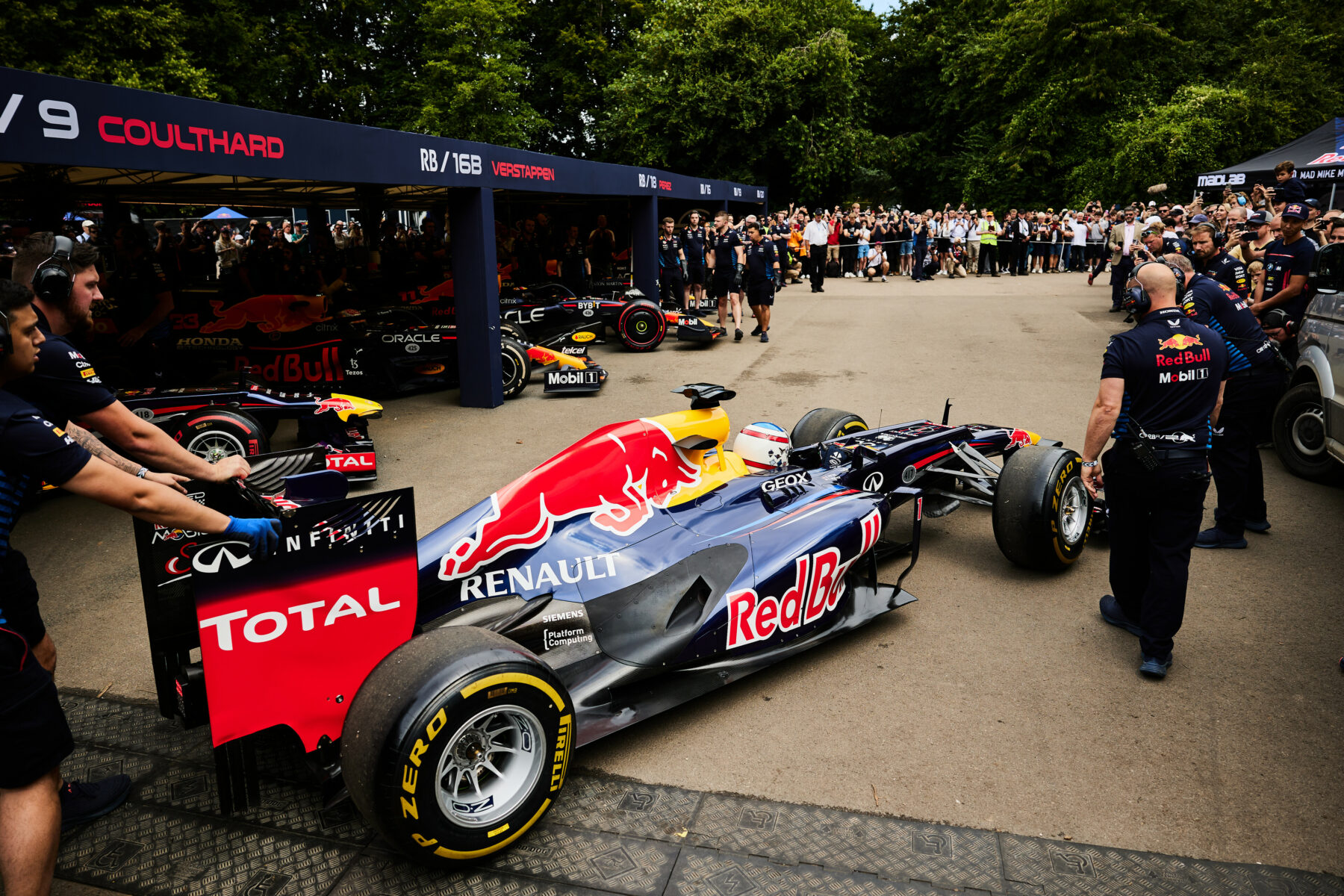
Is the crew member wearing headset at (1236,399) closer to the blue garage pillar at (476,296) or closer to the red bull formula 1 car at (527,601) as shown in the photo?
the red bull formula 1 car at (527,601)

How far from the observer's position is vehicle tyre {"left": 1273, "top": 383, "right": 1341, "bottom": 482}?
7062mm

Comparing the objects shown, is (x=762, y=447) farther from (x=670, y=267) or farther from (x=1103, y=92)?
(x=1103, y=92)

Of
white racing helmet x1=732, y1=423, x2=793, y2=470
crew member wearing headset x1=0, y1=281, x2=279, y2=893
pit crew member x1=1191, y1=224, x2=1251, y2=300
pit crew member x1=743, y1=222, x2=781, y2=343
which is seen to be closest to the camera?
crew member wearing headset x1=0, y1=281, x2=279, y2=893

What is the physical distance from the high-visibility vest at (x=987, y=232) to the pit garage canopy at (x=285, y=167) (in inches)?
531

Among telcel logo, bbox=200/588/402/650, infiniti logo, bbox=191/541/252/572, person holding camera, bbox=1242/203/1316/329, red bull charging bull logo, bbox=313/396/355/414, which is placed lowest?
red bull charging bull logo, bbox=313/396/355/414

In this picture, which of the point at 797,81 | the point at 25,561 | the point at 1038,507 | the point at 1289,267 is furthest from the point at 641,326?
the point at 797,81

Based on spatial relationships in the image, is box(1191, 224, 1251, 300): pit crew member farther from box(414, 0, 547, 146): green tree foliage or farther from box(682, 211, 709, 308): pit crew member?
box(414, 0, 547, 146): green tree foliage

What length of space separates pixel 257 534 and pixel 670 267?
1520 centimetres

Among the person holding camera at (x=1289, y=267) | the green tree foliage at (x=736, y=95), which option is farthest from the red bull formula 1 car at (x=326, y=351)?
the green tree foliage at (x=736, y=95)

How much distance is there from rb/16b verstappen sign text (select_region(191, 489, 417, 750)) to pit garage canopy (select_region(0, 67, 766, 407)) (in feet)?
13.6

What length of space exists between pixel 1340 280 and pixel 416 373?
9454 millimetres

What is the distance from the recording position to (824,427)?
652 cm

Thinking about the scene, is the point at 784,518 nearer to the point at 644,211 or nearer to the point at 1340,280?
the point at 1340,280

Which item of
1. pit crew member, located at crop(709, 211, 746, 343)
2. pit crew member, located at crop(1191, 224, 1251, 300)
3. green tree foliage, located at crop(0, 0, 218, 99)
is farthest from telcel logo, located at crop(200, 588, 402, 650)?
green tree foliage, located at crop(0, 0, 218, 99)
